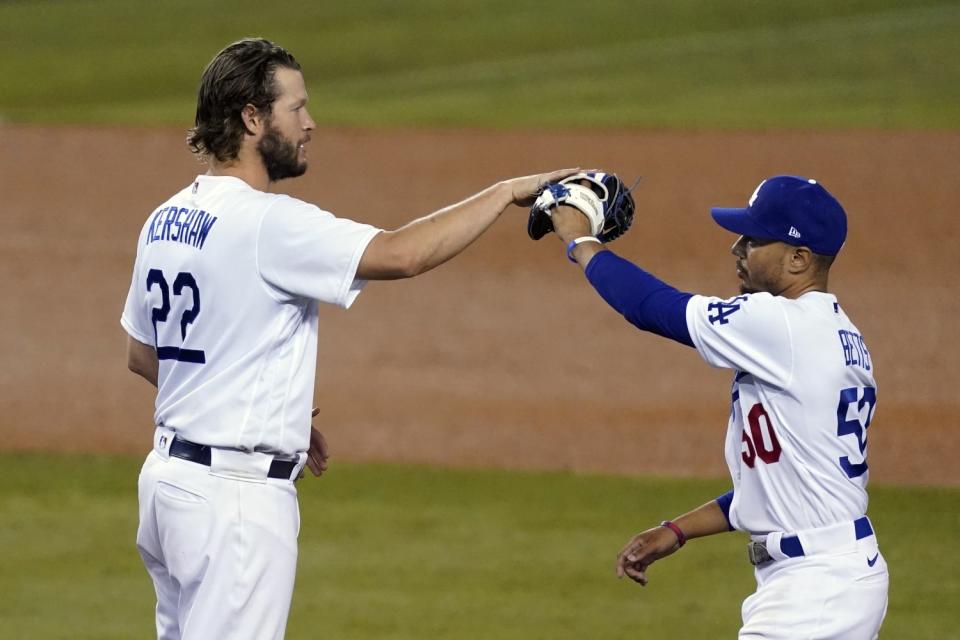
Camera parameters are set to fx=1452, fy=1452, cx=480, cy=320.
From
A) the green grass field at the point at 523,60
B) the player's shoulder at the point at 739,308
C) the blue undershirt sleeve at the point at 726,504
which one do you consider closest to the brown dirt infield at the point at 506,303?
the green grass field at the point at 523,60

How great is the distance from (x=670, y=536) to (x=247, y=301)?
60.2 inches

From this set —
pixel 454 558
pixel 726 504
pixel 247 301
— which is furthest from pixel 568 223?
pixel 454 558

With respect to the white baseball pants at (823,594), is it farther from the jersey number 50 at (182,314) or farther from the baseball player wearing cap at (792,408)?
the jersey number 50 at (182,314)

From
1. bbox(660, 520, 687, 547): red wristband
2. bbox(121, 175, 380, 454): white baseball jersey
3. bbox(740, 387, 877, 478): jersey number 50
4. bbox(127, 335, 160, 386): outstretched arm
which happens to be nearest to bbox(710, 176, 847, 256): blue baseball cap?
bbox(740, 387, 877, 478): jersey number 50

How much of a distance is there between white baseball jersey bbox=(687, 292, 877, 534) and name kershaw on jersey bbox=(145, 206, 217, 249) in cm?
133

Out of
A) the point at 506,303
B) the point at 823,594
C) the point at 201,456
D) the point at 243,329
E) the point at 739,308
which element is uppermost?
the point at 506,303

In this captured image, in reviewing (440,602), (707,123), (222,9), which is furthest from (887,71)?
(440,602)

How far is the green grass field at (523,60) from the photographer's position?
2000cm

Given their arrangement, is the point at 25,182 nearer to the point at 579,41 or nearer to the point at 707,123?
the point at 707,123

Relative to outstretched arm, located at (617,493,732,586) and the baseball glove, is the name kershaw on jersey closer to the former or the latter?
the baseball glove

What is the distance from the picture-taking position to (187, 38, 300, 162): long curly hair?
3945mm

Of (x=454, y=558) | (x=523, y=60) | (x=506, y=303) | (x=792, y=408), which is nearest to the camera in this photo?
(x=792, y=408)

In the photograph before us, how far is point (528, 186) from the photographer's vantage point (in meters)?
4.09

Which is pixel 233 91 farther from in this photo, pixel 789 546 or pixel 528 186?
pixel 789 546
